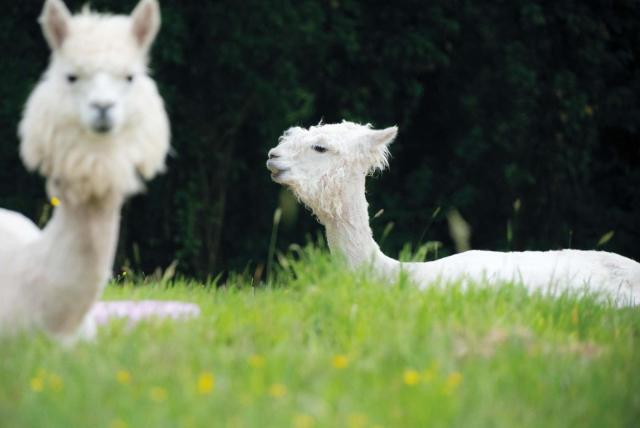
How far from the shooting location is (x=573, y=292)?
17.9 feet

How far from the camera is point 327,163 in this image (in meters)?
5.83

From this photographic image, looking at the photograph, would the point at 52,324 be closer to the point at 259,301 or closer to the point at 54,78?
the point at 54,78

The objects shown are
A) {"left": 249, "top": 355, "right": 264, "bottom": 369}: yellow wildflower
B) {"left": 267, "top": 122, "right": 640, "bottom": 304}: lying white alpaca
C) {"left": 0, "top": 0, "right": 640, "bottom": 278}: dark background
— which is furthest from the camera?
{"left": 0, "top": 0, "right": 640, "bottom": 278}: dark background

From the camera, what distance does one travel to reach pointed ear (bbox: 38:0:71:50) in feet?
12.6

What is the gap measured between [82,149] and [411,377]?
4.78ft

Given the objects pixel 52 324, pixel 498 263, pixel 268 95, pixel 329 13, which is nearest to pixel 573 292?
pixel 498 263

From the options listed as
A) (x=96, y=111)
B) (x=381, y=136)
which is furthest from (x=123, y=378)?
→ (x=381, y=136)

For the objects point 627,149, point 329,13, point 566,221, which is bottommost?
point 566,221

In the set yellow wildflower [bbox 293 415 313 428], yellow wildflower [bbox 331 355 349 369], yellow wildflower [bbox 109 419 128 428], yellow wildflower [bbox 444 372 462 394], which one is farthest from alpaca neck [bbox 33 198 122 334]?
yellow wildflower [bbox 444 372 462 394]

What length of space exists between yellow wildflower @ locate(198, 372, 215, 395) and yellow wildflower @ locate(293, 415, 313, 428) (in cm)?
38

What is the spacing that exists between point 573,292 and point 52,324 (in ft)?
9.46

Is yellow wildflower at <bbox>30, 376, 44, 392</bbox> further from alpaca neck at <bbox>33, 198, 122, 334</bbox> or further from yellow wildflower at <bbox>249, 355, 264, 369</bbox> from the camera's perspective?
yellow wildflower at <bbox>249, 355, 264, 369</bbox>

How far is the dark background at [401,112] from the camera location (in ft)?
39.3

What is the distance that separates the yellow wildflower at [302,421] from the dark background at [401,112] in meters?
8.51
